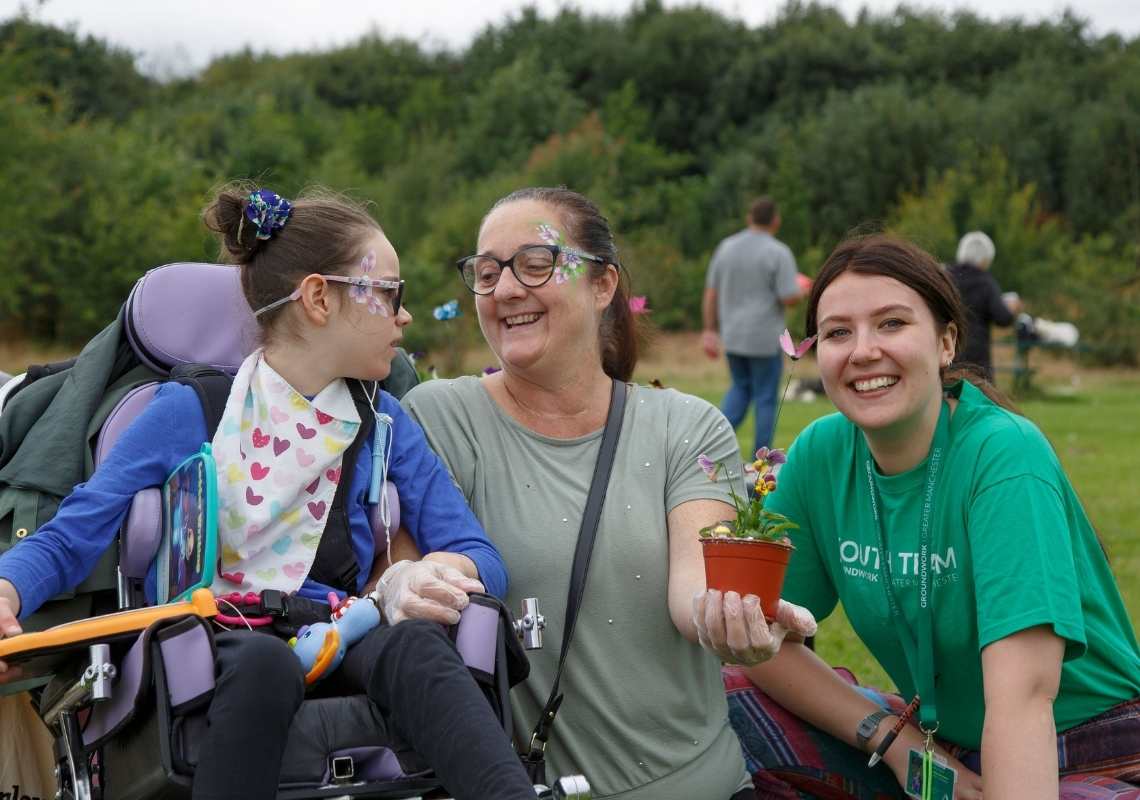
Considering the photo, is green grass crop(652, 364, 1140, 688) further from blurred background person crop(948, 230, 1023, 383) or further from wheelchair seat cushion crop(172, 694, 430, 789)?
wheelchair seat cushion crop(172, 694, 430, 789)

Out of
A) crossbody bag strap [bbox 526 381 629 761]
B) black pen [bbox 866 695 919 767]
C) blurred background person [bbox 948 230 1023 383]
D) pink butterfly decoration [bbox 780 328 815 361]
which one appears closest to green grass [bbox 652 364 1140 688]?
blurred background person [bbox 948 230 1023 383]

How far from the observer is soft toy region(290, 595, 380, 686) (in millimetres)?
2598

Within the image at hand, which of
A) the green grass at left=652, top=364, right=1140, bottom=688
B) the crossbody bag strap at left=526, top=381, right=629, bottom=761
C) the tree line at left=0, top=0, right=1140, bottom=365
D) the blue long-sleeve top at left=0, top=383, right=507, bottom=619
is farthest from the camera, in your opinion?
the tree line at left=0, top=0, right=1140, bottom=365

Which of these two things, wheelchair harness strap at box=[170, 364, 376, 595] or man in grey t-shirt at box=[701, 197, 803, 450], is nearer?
wheelchair harness strap at box=[170, 364, 376, 595]

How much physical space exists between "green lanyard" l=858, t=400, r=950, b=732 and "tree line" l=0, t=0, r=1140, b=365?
22211mm

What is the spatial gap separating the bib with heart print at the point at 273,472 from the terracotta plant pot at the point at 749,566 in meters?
0.88

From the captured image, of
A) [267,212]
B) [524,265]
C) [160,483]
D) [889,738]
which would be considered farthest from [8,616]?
[889,738]

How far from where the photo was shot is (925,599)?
314cm

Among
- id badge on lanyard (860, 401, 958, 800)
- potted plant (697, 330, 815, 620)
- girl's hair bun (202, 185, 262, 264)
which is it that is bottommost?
id badge on lanyard (860, 401, 958, 800)

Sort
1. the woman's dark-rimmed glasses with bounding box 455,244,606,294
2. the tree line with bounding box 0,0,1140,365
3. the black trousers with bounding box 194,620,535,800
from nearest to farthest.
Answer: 1. the black trousers with bounding box 194,620,535,800
2. the woman's dark-rimmed glasses with bounding box 455,244,606,294
3. the tree line with bounding box 0,0,1140,365

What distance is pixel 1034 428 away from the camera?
3127 millimetres

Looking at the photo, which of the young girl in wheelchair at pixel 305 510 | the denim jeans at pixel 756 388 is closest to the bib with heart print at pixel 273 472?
the young girl in wheelchair at pixel 305 510

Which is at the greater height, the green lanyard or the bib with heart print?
the bib with heart print

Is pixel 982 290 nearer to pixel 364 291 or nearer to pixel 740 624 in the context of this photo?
pixel 364 291
